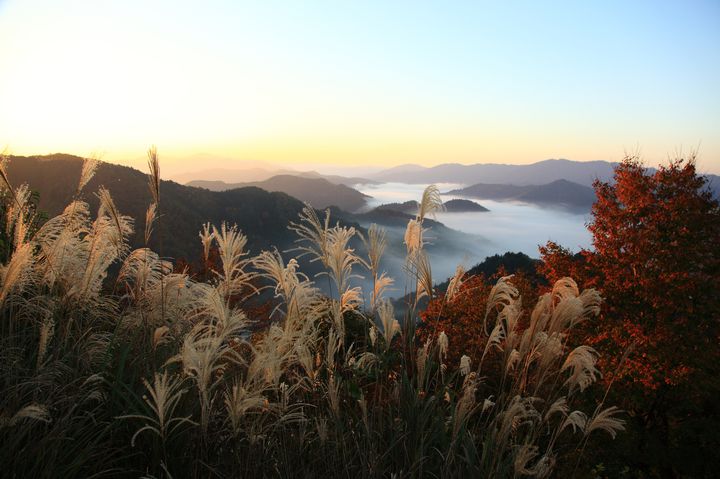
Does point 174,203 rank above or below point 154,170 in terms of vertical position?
below

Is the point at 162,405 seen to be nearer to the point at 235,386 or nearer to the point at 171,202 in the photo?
the point at 235,386

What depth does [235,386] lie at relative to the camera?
2758mm

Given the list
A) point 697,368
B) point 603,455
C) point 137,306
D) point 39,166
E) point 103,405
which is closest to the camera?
point 103,405

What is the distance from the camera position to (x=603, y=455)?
13484 mm

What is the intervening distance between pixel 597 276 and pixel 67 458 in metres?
14.6

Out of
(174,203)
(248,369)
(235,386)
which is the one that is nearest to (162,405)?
(235,386)

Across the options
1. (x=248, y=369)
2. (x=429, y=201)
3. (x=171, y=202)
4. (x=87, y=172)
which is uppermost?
(x=87, y=172)

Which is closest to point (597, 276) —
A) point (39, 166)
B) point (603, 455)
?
point (603, 455)

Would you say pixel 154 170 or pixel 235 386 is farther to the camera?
pixel 154 170

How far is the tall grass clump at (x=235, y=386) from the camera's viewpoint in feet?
10.1

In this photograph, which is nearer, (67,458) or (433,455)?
(67,458)

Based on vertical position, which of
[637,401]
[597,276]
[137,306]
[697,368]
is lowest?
[637,401]

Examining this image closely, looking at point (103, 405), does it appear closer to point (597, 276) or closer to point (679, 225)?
point (597, 276)

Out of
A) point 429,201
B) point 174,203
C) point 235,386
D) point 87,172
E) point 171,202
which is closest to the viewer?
point 235,386
